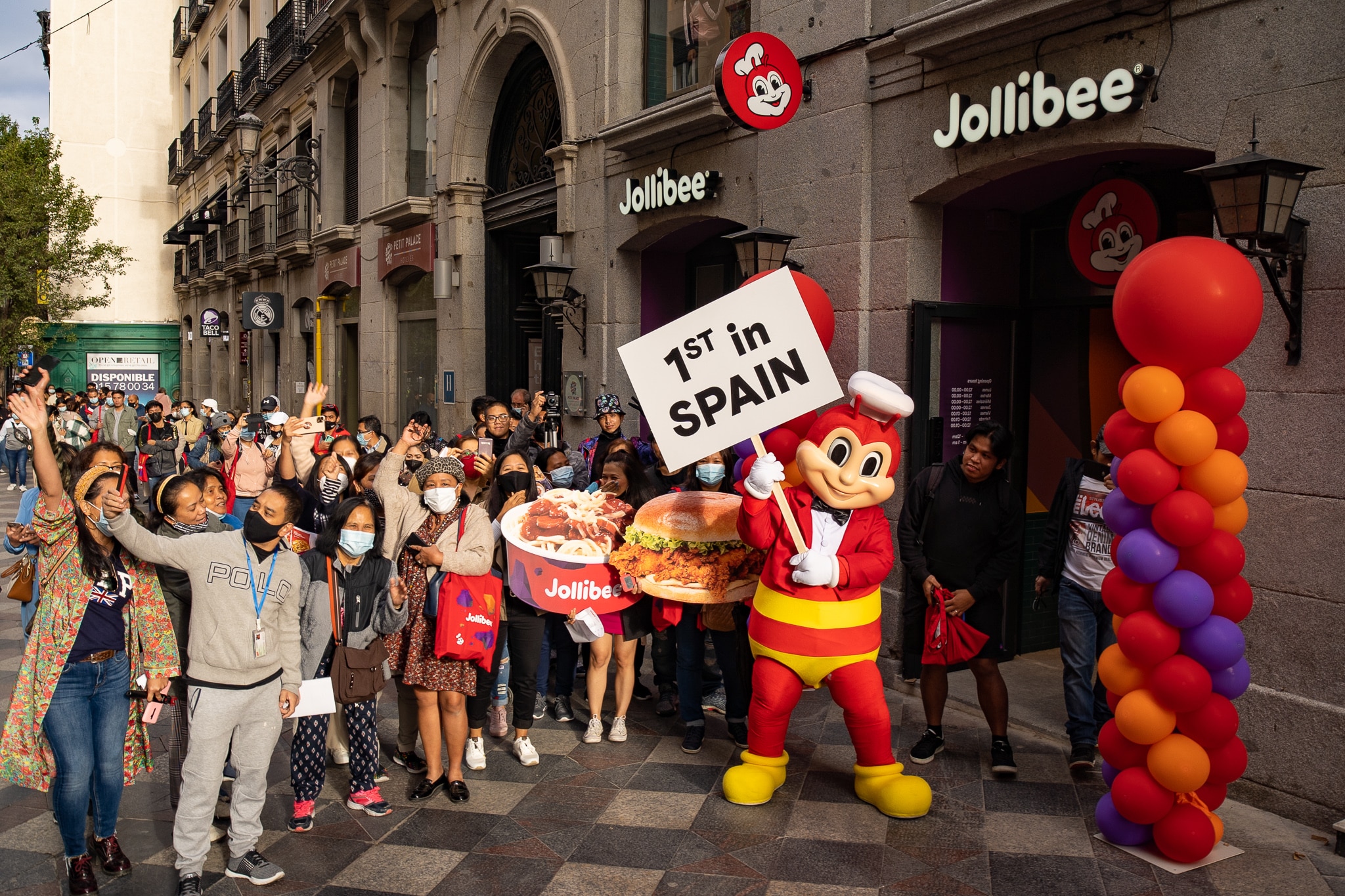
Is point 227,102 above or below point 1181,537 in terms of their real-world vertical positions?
above

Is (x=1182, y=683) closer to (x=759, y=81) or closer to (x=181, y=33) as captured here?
(x=759, y=81)

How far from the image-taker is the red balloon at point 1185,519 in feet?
14.3

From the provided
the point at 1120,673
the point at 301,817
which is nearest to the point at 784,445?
the point at 1120,673

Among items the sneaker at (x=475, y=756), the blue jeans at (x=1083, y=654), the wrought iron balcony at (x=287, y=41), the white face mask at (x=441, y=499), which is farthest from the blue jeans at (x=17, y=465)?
the blue jeans at (x=1083, y=654)

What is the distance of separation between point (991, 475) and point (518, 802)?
10.1ft

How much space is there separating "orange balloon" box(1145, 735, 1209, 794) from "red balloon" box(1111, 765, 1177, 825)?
2.5 inches

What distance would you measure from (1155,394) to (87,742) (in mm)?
4788

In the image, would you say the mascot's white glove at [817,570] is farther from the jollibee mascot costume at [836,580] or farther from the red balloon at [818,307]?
the red balloon at [818,307]

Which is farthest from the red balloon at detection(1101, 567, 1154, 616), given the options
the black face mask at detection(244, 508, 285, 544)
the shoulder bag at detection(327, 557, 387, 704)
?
the black face mask at detection(244, 508, 285, 544)

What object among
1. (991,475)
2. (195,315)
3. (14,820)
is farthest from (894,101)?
(195,315)

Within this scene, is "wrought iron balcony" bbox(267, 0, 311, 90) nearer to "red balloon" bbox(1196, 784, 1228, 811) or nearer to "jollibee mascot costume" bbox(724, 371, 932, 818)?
"jollibee mascot costume" bbox(724, 371, 932, 818)

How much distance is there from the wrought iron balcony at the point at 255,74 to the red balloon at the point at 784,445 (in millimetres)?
21964

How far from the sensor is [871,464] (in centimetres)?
511

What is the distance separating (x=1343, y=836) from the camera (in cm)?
473
